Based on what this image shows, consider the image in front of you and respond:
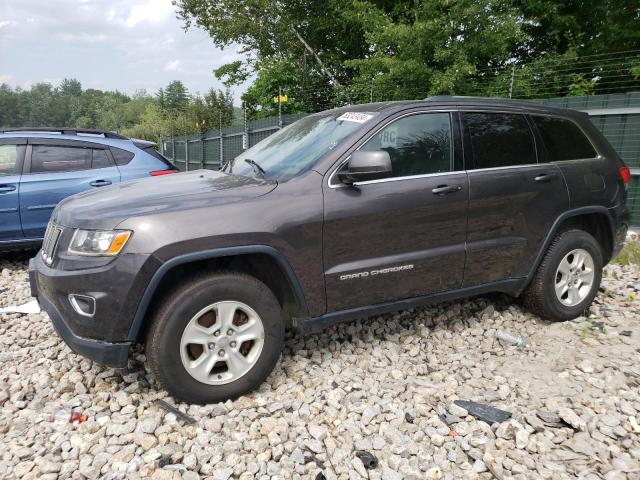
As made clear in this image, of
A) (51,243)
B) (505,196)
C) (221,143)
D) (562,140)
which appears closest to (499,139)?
(505,196)

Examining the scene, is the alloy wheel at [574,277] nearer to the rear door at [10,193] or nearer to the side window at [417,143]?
the side window at [417,143]

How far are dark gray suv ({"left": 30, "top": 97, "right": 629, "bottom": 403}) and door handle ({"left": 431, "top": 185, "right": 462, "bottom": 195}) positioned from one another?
0.02 metres

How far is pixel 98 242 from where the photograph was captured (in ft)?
8.57

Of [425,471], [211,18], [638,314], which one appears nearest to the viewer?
[425,471]

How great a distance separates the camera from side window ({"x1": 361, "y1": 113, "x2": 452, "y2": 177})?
3.25 m

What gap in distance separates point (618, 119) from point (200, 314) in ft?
25.9

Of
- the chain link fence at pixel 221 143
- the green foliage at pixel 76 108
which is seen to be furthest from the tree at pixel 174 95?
the chain link fence at pixel 221 143

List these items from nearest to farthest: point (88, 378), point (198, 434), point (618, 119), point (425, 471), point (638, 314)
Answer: point (425, 471) < point (198, 434) < point (88, 378) < point (638, 314) < point (618, 119)

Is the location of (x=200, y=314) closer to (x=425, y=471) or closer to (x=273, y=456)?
(x=273, y=456)

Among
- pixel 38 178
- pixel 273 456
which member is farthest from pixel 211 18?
pixel 273 456

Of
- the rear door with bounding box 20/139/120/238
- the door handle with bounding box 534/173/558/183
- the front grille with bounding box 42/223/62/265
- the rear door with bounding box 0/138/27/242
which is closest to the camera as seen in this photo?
the front grille with bounding box 42/223/62/265

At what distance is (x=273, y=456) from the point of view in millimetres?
2459

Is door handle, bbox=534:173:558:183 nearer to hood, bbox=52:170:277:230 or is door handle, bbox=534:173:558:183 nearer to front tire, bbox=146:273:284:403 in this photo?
hood, bbox=52:170:277:230

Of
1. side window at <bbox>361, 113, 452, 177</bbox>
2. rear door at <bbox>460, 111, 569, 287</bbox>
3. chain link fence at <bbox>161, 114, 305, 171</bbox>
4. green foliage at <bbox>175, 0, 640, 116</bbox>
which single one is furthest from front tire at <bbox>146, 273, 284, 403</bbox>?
green foliage at <bbox>175, 0, 640, 116</bbox>
